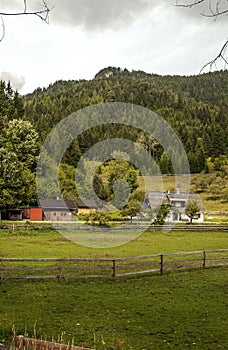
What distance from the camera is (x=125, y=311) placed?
12.1m

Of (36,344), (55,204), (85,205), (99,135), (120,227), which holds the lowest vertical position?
(120,227)

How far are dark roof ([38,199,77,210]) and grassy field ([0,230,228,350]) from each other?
127 feet

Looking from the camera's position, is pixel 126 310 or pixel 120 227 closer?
pixel 126 310

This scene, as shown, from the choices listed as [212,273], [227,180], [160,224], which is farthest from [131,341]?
[227,180]

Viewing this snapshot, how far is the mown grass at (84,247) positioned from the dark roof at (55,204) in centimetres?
1585

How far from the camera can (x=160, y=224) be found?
45.7 m

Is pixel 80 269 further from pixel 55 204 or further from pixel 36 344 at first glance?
pixel 55 204

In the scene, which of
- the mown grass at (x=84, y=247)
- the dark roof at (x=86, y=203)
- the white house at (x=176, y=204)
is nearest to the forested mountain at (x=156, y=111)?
the dark roof at (x=86, y=203)

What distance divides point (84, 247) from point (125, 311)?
60.8ft

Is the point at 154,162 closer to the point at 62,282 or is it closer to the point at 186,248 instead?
the point at 186,248

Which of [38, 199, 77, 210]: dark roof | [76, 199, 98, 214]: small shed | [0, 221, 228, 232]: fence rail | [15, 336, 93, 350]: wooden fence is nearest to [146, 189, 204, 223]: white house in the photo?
[0, 221, 228, 232]: fence rail

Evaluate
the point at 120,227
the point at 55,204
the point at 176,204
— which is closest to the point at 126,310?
the point at 120,227

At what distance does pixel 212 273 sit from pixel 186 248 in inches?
425

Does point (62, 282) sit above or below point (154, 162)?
below
